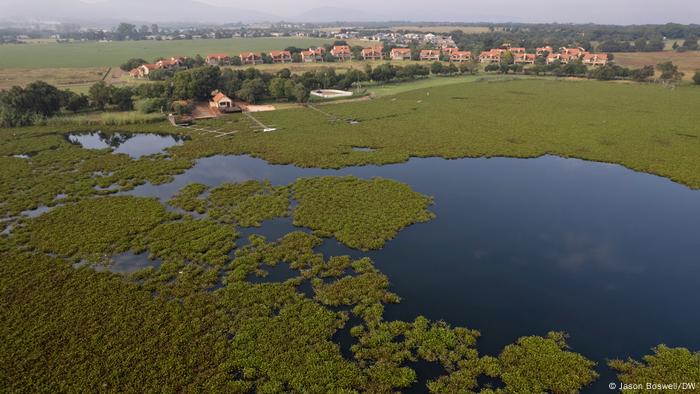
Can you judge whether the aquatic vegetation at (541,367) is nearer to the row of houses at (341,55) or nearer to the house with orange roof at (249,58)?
the row of houses at (341,55)

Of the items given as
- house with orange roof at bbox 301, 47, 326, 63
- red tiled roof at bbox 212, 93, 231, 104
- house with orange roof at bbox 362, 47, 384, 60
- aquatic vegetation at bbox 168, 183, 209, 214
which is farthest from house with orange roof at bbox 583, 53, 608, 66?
aquatic vegetation at bbox 168, 183, 209, 214

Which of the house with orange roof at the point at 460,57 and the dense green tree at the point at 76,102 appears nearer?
the dense green tree at the point at 76,102

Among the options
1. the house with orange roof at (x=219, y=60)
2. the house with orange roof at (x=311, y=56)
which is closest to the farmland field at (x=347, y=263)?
the house with orange roof at (x=219, y=60)

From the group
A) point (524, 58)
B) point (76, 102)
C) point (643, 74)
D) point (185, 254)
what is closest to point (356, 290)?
point (185, 254)

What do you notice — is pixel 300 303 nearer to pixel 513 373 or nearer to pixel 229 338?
pixel 229 338

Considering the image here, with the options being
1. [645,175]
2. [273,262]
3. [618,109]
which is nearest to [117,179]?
[273,262]
